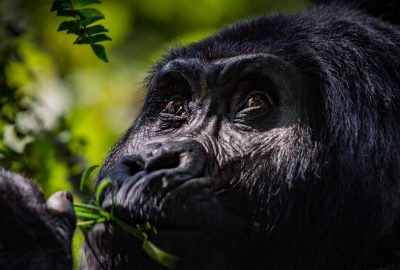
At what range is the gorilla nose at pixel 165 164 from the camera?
3812 mm

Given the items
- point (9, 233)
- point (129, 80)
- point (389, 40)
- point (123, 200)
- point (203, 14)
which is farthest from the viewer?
point (203, 14)

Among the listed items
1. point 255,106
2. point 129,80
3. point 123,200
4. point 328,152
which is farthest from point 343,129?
point 129,80

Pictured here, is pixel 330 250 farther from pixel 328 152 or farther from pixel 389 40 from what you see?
pixel 389 40

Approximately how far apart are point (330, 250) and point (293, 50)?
1.02 m

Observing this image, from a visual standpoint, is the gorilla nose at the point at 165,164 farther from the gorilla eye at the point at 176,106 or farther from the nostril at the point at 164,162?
the gorilla eye at the point at 176,106

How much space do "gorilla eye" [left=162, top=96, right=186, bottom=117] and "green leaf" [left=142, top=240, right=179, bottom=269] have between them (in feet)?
3.79

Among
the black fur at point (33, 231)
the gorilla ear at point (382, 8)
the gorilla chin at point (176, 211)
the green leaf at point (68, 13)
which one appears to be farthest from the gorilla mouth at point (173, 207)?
the gorilla ear at point (382, 8)

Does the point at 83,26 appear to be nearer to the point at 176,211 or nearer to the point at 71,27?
the point at 71,27

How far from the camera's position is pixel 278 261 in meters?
4.04

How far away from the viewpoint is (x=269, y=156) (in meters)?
4.12

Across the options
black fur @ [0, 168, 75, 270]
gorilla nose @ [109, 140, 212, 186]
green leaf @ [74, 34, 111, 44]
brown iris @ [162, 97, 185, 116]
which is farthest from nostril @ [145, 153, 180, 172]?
brown iris @ [162, 97, 185, 116]

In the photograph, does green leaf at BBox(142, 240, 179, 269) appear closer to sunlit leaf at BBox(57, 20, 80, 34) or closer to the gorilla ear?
sunlit leaf at BBox(57, 20, 80, 34)

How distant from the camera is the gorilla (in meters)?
3.82

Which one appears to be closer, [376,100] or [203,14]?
[376,100]
